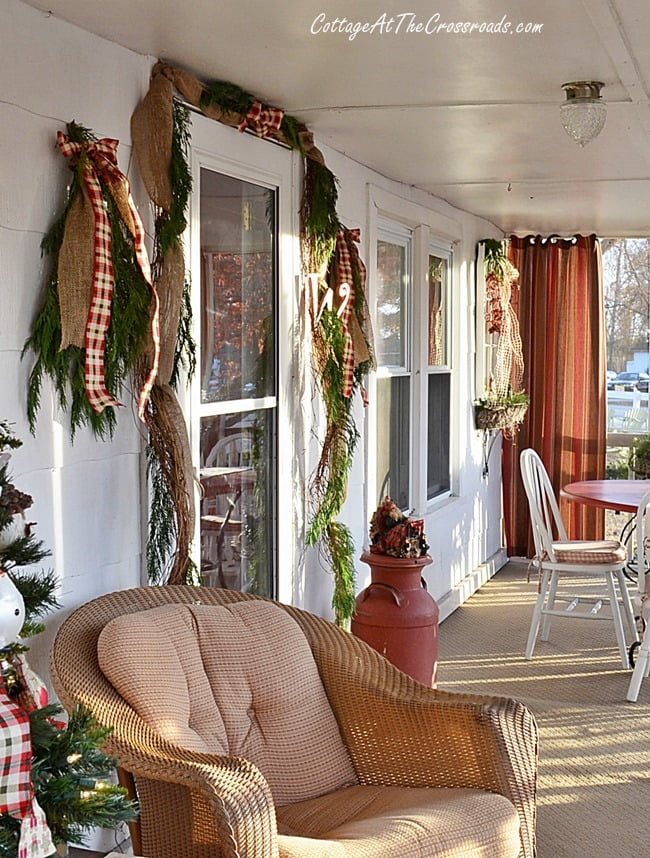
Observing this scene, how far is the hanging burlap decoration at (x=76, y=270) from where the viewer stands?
2.56 m

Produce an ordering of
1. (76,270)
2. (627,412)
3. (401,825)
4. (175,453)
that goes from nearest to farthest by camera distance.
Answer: (401,825)
(76,270)
(175,453)
(627,412)

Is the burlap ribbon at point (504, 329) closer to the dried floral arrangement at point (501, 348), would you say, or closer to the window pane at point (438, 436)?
the dried floral arrangement at point (501, 348)

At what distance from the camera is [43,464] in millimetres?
2590

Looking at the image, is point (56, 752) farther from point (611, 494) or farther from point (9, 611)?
point (611, 494)

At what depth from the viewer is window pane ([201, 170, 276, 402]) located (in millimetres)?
3426

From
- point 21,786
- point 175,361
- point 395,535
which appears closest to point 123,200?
point 175,361

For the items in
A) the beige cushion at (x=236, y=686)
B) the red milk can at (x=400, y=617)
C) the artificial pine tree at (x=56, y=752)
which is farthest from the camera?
the red milk can at (x=400, y=617)

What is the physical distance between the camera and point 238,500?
3719 millimetres

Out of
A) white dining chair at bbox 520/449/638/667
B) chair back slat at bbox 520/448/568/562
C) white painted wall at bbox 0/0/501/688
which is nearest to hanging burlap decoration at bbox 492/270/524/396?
chair back slat at bbox 520/448/568/562

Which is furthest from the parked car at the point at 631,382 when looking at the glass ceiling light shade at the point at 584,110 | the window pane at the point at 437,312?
the glass ceiling light shade at the point at 584,110

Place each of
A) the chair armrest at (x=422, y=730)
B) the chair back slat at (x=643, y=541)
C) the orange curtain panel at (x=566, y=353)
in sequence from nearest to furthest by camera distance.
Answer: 1. the chair armrest at (x=422, y=730)
2. the chair back slat at (x=643, y=541)
3. the orange curtain panel at (x=566, y=353)

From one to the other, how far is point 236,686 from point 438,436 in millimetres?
3826

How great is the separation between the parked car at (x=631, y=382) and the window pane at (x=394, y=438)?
2.66m

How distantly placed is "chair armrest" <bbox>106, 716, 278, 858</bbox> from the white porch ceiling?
5.46 ft
